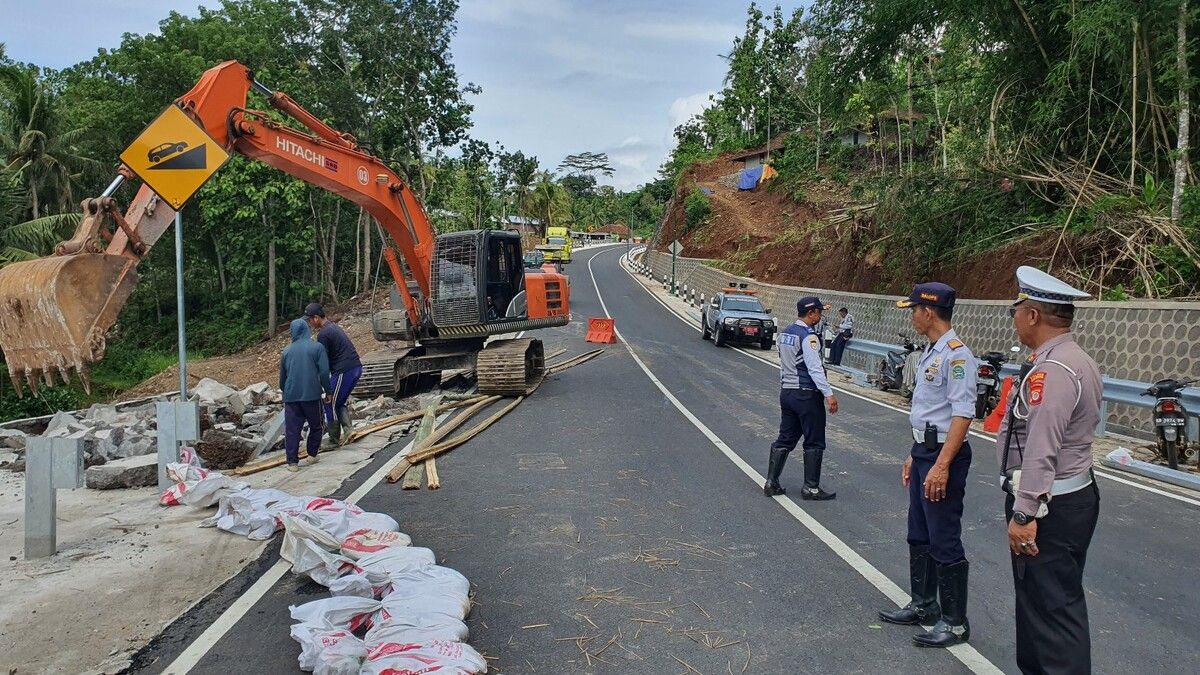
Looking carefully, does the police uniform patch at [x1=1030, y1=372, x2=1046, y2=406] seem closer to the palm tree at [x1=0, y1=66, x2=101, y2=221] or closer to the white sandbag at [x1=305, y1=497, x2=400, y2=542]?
the white sandbag at [x1=305, y1=497, x2=400, y2=542]

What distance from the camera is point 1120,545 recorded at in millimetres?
6312

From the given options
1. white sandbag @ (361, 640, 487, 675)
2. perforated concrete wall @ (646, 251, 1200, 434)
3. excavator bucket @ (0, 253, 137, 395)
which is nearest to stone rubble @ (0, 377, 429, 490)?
excavator bucket @ (0, 253, 137, 395)

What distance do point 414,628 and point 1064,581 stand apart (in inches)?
124

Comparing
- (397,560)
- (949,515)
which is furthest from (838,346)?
(397,560)

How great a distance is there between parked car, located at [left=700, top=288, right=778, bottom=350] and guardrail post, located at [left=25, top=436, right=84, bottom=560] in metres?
20.5

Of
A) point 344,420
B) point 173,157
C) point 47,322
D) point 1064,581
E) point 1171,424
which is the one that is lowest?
point 344,420

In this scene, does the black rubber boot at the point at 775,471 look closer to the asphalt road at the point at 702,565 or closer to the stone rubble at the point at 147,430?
the asphalt road at the point at 702,565

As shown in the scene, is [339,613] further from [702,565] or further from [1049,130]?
[1049,130]

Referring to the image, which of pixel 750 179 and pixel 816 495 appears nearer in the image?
pixel 816 495

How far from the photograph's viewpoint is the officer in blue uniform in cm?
447

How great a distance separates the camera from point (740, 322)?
2505 centimetres

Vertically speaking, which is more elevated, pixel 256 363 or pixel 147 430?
pixel 147 430

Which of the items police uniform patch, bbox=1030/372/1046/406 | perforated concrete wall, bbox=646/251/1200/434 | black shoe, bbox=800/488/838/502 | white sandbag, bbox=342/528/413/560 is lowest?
black shoe, bbox=800/488/838/502

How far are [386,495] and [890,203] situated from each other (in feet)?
63.4
